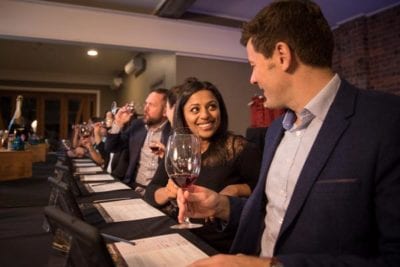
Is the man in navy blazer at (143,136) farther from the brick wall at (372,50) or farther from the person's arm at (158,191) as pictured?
the brick wall at (372,50)

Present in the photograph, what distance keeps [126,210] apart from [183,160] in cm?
52

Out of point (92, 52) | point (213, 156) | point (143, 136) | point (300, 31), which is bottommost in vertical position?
point (213, 156)

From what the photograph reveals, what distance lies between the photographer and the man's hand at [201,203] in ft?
3.19

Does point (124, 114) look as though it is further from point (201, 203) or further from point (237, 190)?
point (201, 203)

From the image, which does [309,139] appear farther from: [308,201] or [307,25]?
[307,25]

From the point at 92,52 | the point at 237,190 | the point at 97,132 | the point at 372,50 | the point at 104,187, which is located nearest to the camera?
the point at 237,190

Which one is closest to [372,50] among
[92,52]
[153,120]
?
[153,120]

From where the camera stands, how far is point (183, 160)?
100 cm

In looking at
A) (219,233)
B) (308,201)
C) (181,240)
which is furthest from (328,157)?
(219,233)

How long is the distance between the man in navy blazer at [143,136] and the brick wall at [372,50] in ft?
11.2

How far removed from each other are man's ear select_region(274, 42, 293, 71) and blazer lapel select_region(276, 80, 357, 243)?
17 centimetres

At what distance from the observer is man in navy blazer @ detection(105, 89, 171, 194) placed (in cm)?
268

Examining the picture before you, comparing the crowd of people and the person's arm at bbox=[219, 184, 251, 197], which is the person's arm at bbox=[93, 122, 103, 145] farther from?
the crowd of people

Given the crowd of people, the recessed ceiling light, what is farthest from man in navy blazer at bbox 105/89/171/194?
the recessed ceiling light
